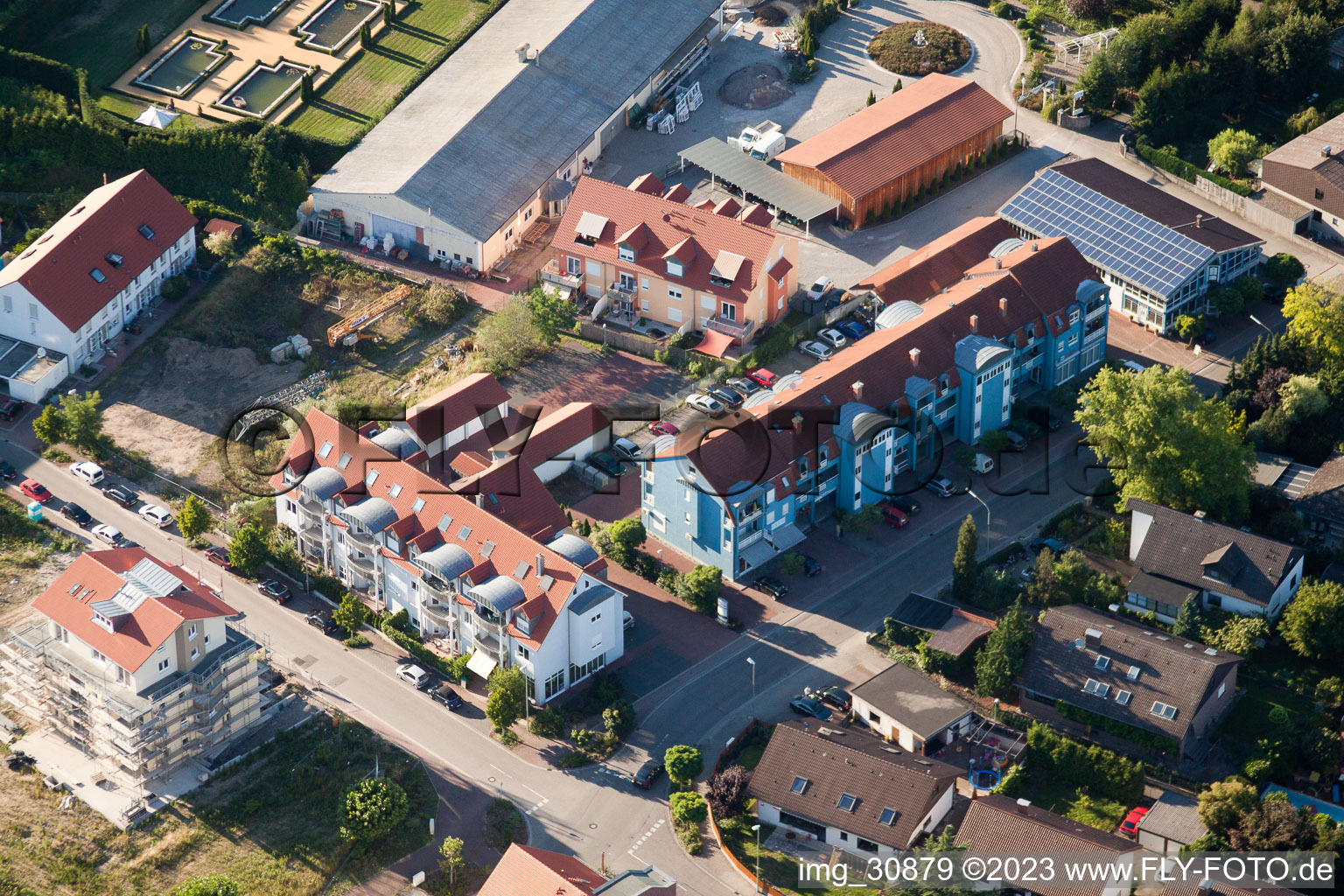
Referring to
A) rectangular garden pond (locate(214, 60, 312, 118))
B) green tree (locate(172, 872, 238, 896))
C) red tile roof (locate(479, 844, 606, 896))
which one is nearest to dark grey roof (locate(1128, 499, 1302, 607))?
red tile roof (locate(479, 844, 606, 896))

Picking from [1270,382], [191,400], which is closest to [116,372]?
[191,400]

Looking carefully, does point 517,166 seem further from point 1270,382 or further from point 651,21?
point 1270,382

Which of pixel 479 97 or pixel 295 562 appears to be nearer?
pixel 295 562

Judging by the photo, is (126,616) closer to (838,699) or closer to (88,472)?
(88,472)

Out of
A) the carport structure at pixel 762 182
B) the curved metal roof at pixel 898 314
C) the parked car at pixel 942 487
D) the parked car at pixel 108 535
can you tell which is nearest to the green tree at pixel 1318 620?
the parked car at pixel 942 487

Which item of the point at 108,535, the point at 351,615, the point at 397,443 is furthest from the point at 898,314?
the point at 108,535

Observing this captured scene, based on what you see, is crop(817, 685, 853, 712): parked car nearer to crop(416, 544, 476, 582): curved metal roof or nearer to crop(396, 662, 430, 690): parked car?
crop(416, 544, 476, 582): curved metal roof
